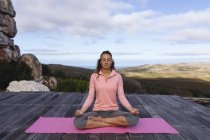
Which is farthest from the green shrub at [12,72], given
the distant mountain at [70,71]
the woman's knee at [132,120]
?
the woman's knee at [132,120]

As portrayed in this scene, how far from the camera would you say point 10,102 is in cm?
917

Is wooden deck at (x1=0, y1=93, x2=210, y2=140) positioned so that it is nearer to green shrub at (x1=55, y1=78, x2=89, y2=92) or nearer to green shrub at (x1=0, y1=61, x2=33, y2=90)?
green shrub at (x1=55, y1=78, x2=89, y2=92)

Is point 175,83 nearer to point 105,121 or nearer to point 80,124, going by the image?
point 105,121

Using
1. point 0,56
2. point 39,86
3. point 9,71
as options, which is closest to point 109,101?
point 39,86

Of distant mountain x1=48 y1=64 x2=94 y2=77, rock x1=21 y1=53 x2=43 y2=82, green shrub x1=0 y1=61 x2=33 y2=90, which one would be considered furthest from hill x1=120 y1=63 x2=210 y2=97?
green shrub x1=0 y1=61 x2=33 y2=90

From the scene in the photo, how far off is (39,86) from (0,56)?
450cm

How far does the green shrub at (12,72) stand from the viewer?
16594 mm

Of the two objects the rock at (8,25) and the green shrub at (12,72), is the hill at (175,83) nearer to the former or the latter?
the green shrub at (12,72)

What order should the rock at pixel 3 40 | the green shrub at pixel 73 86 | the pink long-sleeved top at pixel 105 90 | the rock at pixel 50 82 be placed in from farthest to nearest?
the rock at pixel 50 82
the rock at pixel 3 40
the green shrub at pixel 73 86
the pink long-sleeved top at pixel 105 90

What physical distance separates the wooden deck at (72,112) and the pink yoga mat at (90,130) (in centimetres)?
17

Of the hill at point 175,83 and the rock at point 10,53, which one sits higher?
the rock at point 10,53

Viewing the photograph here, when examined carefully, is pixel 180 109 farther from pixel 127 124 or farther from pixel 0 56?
pixel 0 56

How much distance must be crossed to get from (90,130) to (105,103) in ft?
1.70

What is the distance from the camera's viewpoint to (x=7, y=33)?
19.2 meters
